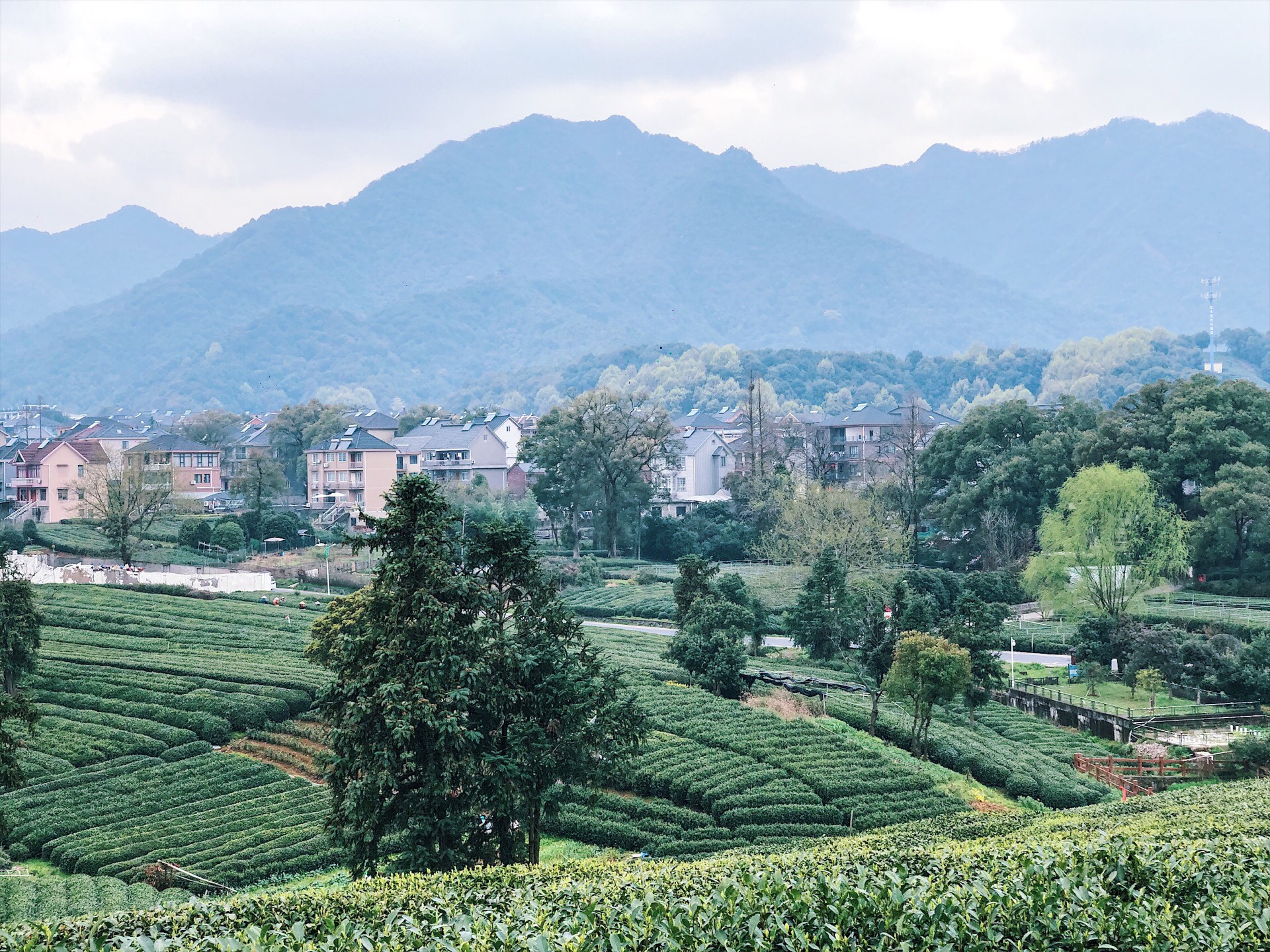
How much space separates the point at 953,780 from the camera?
1156 inches

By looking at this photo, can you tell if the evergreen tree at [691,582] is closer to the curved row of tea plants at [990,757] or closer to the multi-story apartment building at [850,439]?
the curved row of tea plants at [990,757]

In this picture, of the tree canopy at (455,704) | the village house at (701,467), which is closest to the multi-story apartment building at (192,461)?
the village house at (701,467)

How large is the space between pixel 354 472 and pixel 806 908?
82.1 meters

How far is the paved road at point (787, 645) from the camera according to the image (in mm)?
45906

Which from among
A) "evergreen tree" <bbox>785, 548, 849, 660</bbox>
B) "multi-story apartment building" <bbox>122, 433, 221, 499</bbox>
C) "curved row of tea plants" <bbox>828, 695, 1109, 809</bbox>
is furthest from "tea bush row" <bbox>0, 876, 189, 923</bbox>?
"multi-story apartment building" <bbox>122, 433, 221, 499</bbox>

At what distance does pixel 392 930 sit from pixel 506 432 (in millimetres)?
98729

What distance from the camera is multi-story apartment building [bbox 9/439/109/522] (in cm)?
7950

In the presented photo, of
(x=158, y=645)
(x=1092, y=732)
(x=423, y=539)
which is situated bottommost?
(x=1092, y=732)

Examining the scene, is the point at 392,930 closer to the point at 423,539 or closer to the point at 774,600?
the point at 423,539

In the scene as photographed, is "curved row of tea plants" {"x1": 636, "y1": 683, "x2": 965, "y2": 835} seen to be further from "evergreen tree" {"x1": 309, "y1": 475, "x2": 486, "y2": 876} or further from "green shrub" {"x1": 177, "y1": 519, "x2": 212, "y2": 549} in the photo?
"green shrub" {"x1": 177, "y1": 519, "x2": 212, "y2": 549}

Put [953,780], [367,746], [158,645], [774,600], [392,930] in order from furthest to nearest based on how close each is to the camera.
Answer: [774,600], [158,645], [953,780], [367,746], [392,930]

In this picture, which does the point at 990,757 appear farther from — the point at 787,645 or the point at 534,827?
the point at 787,645

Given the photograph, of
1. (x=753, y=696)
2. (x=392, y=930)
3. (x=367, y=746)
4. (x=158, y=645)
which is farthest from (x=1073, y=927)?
(x=158, y=645)

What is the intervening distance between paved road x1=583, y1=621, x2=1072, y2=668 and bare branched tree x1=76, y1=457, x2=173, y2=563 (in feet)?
78.7
